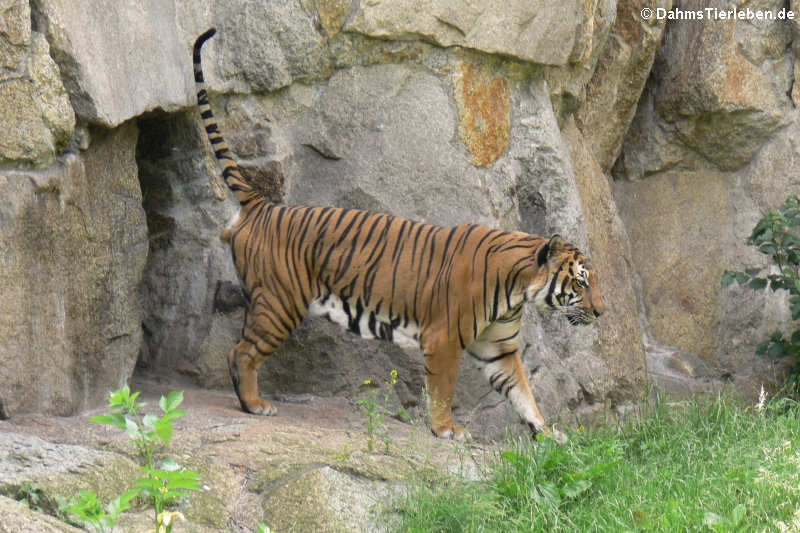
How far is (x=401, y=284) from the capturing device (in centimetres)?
549

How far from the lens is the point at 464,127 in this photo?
6.07 m

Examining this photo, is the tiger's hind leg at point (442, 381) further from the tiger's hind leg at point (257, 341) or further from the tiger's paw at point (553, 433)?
the tiger's hind leg at point (257, 341)

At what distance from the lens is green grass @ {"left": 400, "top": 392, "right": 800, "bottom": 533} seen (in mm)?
3865

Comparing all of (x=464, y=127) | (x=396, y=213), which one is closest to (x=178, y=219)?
(x=396, y=213)

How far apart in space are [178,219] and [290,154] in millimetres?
710

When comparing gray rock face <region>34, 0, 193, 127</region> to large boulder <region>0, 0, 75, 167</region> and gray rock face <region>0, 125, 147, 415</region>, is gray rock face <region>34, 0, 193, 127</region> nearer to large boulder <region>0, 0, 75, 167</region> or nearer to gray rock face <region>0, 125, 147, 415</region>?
large boulder <region>0, 0, 75, 167</region>

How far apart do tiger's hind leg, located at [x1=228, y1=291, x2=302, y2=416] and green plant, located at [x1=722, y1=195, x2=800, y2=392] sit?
2993 mm

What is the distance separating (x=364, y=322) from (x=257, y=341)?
54 cm

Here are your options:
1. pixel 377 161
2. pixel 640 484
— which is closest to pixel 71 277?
pixel 377 161

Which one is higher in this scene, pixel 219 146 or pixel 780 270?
pixel 219 146

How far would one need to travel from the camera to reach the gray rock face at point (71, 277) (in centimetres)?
444

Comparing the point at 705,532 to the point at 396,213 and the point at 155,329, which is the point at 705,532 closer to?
the point at 396,213

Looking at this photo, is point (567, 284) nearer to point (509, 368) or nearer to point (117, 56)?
point (509, 368)

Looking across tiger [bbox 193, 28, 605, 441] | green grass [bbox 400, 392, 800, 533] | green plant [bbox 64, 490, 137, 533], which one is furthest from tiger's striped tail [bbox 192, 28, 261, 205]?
green plant [bbox 64, 490, 137, 533]
